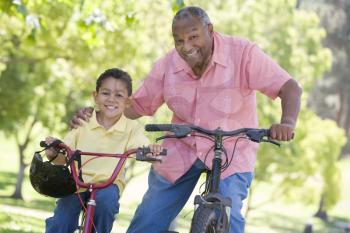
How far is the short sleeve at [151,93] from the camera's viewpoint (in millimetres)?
6238

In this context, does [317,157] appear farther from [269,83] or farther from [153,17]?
[269,83]

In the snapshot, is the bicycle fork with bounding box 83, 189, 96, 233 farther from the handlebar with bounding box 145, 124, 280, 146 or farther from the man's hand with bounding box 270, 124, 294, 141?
the man's hand with bounding box 270, 124, 294, 141

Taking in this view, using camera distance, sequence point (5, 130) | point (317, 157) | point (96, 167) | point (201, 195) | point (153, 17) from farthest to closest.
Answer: point (317, 157) < point (5, 130) < point (153, 17) < point (96, 167) < point (201, 195)

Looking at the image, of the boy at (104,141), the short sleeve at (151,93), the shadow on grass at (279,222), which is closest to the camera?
the boy at (104,141)

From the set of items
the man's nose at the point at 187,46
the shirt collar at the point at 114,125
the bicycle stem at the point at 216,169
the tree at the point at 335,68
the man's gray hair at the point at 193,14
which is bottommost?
the bicycle stem at the point at 216,169

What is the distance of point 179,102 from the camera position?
6.01 metres

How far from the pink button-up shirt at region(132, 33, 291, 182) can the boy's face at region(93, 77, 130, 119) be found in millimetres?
388

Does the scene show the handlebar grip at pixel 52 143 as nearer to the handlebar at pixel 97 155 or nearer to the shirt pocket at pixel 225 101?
the handlebar at pixel 97 155

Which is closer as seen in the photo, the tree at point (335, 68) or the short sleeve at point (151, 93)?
the short sleeve at point (151, 93)

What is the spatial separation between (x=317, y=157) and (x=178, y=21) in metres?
33.7

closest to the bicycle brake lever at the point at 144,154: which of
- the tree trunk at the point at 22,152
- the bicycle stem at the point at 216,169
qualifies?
the bicycle stem at the point at 216,169

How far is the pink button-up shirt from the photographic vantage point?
5.86m

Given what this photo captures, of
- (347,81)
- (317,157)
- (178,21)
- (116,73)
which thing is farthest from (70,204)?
(347,81)

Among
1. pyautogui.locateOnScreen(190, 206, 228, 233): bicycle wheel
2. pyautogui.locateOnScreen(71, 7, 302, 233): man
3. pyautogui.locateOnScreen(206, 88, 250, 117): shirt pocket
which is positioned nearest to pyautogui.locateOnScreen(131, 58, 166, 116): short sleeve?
pyautogui.locateOnScreen(71, 7, 302, 233): man
